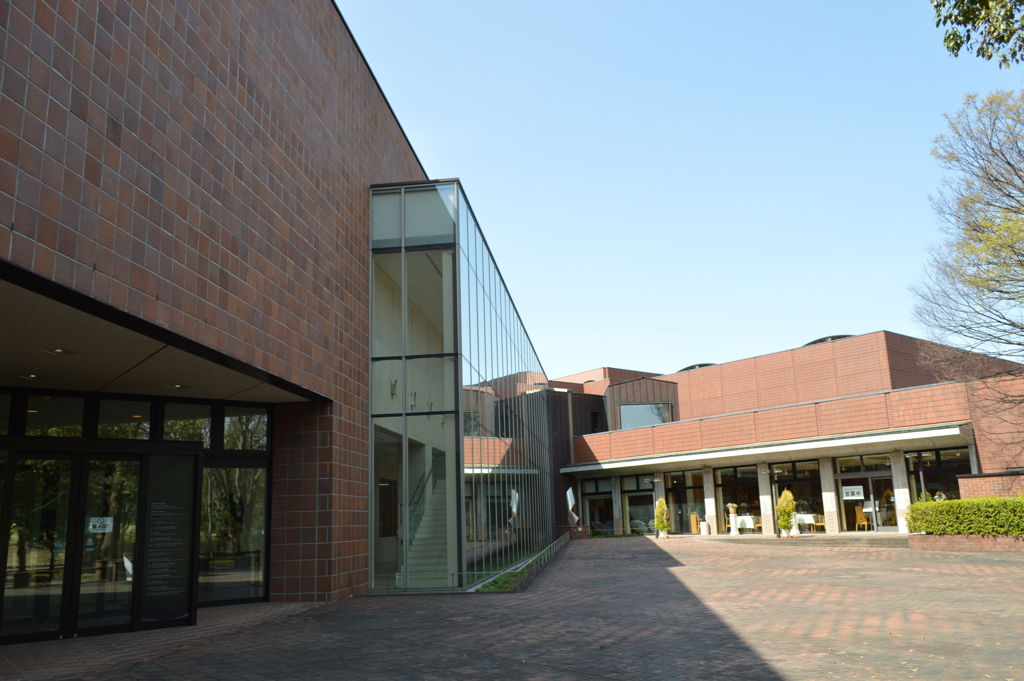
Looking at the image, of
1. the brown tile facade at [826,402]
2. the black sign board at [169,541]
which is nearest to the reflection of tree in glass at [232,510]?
the black sign board at [169,541]

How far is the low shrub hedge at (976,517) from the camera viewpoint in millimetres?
18578

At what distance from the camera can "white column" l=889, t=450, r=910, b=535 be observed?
2556 centimetres

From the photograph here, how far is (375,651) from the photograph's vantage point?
7.71 meters

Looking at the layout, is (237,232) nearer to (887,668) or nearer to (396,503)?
(396,503)

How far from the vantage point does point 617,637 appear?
8445 mm

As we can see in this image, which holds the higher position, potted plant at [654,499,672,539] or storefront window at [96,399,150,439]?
storefront window at [96,399,150,439]

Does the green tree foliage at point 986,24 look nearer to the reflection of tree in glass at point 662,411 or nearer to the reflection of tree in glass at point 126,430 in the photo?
the reflection of tree in glass at point 126,430

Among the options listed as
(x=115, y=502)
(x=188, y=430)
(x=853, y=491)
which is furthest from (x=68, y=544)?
(x=853, y=491)

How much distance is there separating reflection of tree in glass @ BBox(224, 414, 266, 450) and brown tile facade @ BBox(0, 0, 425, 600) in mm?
296

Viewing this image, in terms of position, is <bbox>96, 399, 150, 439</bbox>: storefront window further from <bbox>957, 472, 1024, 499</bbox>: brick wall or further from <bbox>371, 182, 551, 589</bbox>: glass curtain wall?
<bbox>957, 472, 1024, 499</bbox>: brick wall

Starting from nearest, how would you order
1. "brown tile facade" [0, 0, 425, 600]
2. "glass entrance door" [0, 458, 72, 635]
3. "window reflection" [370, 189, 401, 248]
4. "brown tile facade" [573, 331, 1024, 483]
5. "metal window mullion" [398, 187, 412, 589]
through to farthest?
"brown tile facade" [0, 0, 425, 600], "glass entrance door" [0, 458, 72, 635], "metal window mullion" [398, 187, 412, 589], "window reflection" [370, 189, 401, 248], "brown tile facade" [573, 331, 1024, 483]

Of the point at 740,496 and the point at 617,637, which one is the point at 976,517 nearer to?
the point at 740,496

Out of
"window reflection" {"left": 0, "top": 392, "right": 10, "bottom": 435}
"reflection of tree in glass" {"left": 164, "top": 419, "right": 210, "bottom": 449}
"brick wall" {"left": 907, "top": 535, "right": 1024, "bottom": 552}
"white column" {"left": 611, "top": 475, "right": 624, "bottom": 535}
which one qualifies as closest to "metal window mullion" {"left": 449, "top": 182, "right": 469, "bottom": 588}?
"reflection of tree in glass" {"left": 164, "top": 419, "right": 210, "bottom": 449}

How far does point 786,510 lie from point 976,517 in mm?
8582
